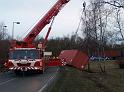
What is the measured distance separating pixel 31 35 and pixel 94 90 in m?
15.4

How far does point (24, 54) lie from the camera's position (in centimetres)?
3153

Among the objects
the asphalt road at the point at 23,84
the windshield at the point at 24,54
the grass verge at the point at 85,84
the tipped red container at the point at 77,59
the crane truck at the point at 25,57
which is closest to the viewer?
the grass verge at the point at 85,84

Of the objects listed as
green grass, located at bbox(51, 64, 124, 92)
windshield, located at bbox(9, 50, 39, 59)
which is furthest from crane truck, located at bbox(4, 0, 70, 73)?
green grass, located at bbox(51, 64, 124, 92)

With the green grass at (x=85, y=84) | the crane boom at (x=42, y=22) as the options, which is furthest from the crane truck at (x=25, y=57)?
the green grass at (x=85, y=84)

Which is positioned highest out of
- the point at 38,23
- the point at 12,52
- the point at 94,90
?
the point at 38,23

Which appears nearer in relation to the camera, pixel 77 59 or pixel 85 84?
pixel 85 84

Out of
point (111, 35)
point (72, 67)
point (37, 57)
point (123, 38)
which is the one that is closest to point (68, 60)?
point (72, 67)

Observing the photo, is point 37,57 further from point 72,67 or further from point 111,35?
point 111,35

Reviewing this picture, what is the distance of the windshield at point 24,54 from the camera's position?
3136cm

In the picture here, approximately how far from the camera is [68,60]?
44406 millimetres

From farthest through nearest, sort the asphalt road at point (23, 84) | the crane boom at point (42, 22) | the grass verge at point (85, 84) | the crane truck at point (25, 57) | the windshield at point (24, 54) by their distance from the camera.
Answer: the crane boom at point (42, 22)
the windshield at point (24, 54)
the crane truck at point (25, 57)
the asphalt road at point (23, 84)
the grass verge at point (85, 84)

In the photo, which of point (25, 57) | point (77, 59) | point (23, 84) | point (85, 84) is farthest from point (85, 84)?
point (77, 59)

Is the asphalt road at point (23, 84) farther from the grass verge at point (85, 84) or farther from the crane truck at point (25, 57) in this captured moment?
the crane truck at point (25, 57)

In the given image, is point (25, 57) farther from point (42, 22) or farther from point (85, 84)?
point (85, 84)
